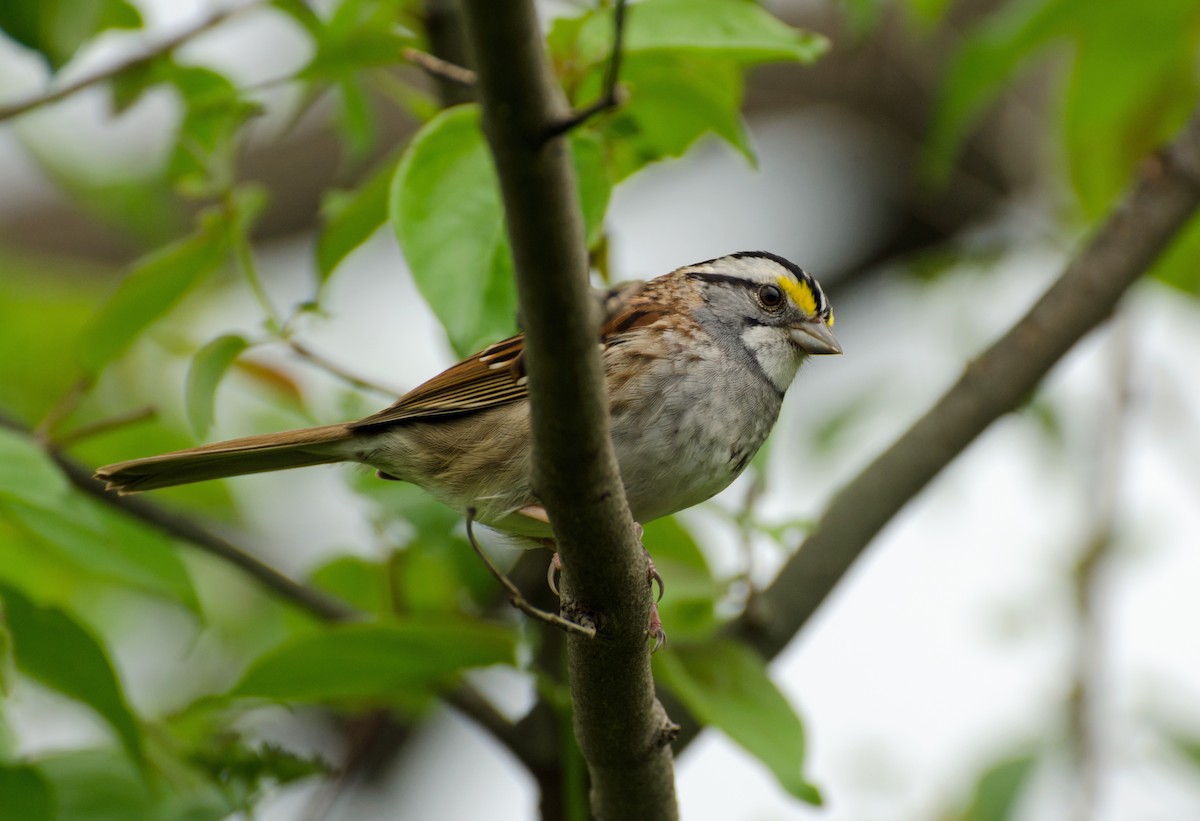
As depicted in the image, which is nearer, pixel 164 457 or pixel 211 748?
pixel 164 457

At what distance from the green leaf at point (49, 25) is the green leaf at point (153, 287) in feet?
1.51

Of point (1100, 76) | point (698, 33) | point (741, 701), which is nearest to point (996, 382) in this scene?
point (1100, 76)

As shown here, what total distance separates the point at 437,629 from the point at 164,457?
69 centimetres

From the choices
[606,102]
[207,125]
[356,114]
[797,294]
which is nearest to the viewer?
[606,102]

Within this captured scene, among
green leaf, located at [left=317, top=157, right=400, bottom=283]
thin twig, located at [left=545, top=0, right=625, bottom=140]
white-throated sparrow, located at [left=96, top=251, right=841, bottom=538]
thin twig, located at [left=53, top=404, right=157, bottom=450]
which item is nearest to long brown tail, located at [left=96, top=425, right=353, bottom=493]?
white-throated sparrow, located at [left=96, top=251, right=841, bottom=538]

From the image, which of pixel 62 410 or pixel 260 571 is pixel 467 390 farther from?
pixel 62 410

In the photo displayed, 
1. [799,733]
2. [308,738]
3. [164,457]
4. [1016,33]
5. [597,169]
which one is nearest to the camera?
[597,169]

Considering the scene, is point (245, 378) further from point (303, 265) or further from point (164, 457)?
point (303, 265)

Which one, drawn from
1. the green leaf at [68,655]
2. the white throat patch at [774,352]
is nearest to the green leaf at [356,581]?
the green leaf at [68,655]

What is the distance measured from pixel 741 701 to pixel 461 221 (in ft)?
3.74

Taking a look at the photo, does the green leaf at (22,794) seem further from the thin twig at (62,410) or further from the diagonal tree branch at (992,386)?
the diagonal tree branch at (992,386)

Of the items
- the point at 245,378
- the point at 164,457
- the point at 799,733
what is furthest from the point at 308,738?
the point at 799,733

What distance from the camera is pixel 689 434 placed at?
2.76 metres

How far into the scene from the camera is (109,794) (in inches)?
105
